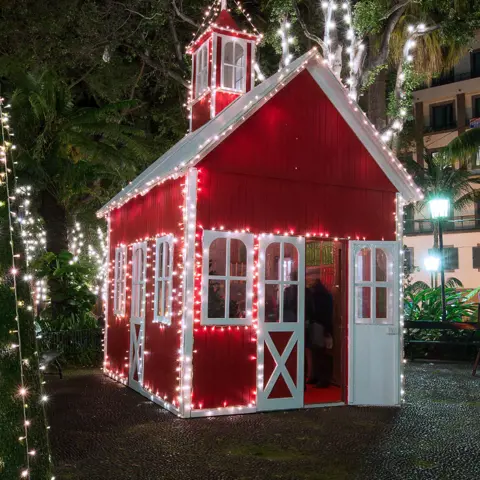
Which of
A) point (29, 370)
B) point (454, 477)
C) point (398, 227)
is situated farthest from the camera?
point (398, 227)

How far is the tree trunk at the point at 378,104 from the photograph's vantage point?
14789mm

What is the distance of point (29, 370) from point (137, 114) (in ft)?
66.1

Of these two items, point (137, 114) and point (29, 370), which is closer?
point (29, 370)

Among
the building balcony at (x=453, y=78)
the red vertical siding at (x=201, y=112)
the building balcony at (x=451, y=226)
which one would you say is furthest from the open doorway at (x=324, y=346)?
the building balcony at (x=453, y=78)

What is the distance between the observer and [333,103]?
9.29 metres

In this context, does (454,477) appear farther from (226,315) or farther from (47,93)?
(47,93)

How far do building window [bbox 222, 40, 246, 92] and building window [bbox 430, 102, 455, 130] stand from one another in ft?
86.0

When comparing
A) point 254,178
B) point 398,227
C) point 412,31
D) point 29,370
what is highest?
point 412,31

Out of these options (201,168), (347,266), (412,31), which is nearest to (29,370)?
(201,168)

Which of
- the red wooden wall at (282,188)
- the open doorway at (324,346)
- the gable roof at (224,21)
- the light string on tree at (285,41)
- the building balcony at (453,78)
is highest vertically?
the building balcony at (453,78)

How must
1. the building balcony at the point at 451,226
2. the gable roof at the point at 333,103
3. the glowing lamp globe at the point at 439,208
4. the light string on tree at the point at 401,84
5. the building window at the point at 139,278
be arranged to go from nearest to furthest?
the gable roof at the point at 333,103 < the building window at the point at 139,278 < the light string on tree at the point at 401,84 < the glowing lamp globe at the point at 439,208 < the building balcony at the point at 451,226

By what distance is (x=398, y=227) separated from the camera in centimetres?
955

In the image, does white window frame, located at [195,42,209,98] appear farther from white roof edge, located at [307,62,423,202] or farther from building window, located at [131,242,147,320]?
building window, located at [131,242,147,320]

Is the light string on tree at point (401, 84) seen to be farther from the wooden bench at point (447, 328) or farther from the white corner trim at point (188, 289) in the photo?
the white corner trim at point (188, 289)
